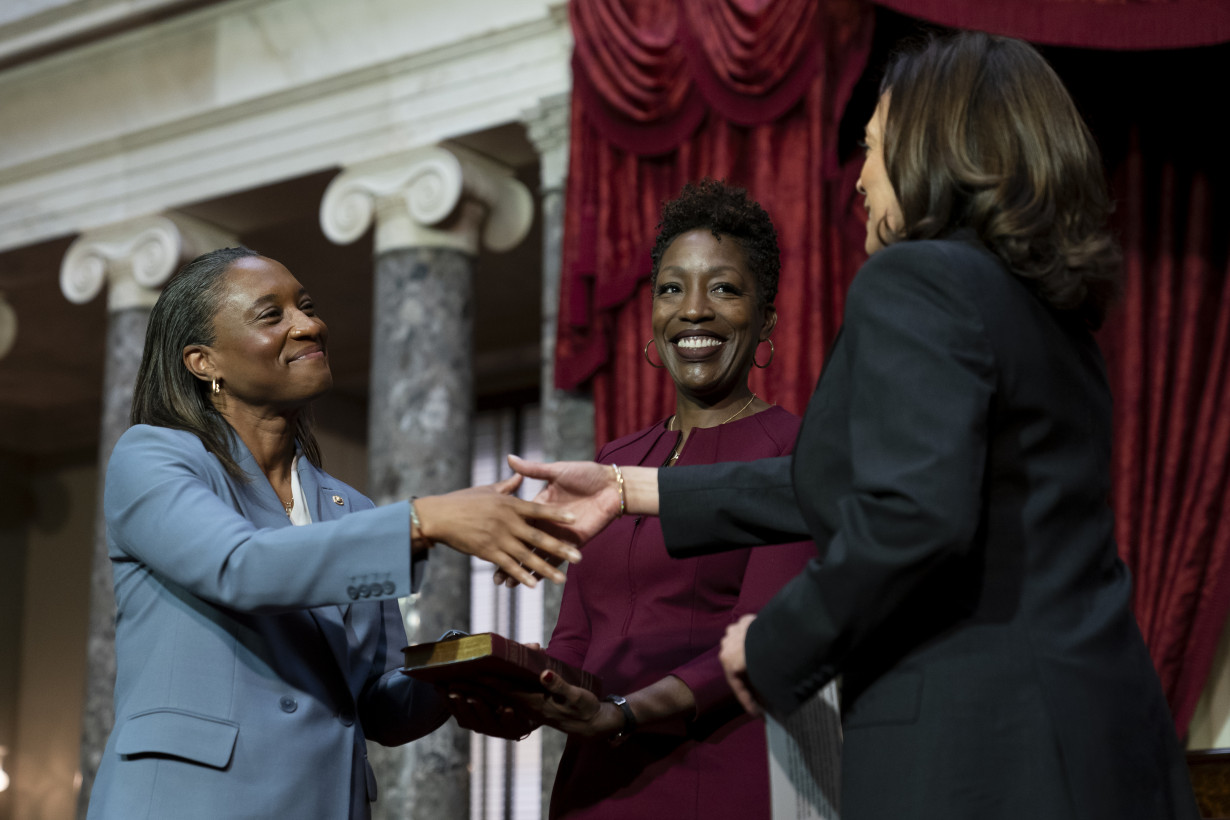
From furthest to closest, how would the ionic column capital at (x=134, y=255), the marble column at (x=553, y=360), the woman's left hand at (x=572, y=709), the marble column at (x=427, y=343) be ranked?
the ionic column capital at (x=134, y=255) → the marble column at (x=427, y=343) → the marble column at (x=553, y=360) → the woman's left hand at (x=572, y=709)

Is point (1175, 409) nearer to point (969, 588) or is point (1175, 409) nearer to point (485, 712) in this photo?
point (485, 712)

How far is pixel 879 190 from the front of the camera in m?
1.92

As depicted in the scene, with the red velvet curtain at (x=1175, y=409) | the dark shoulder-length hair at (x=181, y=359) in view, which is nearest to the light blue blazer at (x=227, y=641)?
the dark shoulder-length hair at (x=181, y=359)

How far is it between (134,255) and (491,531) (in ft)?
20.3

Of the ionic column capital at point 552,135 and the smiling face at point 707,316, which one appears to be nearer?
the smiling face at point 707,316

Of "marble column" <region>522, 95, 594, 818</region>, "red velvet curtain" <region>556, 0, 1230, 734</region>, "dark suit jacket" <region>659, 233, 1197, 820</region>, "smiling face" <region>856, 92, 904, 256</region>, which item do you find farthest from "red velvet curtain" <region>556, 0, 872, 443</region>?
"dark suit jacket" <region>659, 233, 1197, 820</region>

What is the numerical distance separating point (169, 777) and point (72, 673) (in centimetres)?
1206

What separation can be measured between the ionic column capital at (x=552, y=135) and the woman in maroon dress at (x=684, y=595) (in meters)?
3.33

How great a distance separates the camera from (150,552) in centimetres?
217

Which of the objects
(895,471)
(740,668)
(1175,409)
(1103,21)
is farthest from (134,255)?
(895,471)

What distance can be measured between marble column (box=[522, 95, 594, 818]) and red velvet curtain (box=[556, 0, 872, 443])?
0.52ft

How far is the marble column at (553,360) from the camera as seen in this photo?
568 centimetres

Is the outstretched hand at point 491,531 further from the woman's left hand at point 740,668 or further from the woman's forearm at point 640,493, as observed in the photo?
the woman's left hand at point 740,668

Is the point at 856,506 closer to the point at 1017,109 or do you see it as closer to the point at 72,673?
the point at 1017,109
